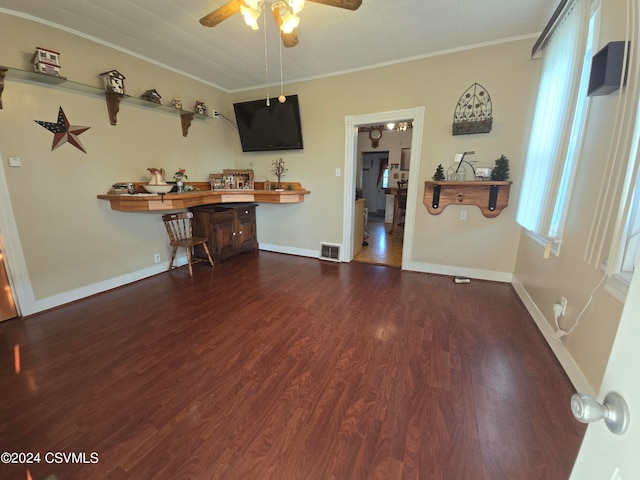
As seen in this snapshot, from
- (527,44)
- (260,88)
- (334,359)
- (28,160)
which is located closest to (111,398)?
(334,359)

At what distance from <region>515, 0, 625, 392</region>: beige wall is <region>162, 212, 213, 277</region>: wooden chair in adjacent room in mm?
3711

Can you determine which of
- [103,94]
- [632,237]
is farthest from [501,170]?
[103,94]

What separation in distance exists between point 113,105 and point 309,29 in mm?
2231

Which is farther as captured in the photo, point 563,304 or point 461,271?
point 461,271

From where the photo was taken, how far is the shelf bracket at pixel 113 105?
273 cm

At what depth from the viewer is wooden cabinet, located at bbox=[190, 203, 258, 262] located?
3.66 m

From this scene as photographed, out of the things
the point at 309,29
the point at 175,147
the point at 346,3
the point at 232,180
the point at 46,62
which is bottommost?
the point at 232,180

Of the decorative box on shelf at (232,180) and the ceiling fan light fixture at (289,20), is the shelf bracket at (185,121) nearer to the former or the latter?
the decorative box on shelf at (232,180)

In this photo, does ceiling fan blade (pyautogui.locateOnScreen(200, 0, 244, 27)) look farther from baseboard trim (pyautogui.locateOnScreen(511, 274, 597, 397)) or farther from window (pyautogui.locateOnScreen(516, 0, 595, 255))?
baseboard trim (pyautogui.locateOnScreen(511, 274, 597, 397))

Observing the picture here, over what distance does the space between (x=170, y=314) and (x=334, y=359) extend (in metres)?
1.65

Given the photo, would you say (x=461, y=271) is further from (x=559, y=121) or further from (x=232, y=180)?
(x=232, y=180)

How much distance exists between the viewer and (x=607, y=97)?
5.05 feet

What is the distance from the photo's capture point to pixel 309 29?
8.21 feet

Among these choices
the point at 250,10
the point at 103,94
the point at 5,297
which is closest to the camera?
the point at 250,10
